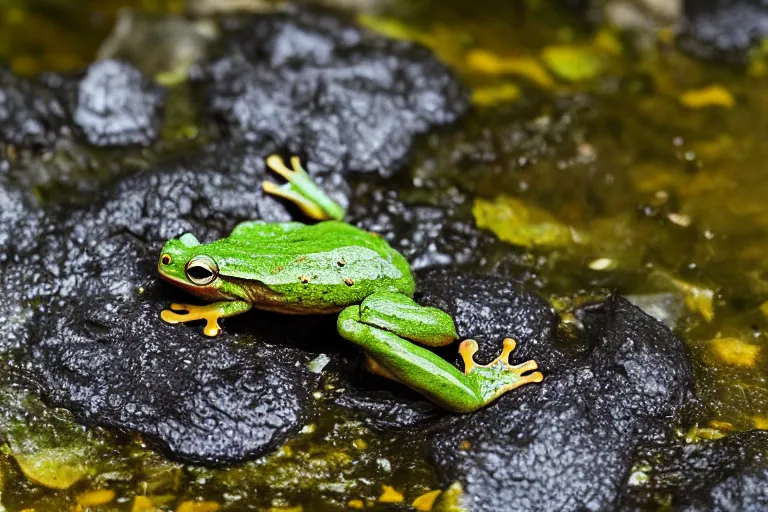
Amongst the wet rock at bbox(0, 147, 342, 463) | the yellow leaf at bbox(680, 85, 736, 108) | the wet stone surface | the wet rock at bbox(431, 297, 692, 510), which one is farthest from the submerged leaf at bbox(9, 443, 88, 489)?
Result: the yellow leaf at bbox(680, 85, 736, 108)

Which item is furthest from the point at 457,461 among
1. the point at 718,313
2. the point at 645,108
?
the point at 645,108

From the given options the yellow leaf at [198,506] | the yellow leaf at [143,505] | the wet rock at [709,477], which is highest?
the yellow leaf at [143,505]

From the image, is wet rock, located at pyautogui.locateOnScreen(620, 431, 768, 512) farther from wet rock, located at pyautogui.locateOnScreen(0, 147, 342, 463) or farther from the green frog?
wet rock, located at pyautogui.locateOnScreen(0, 147, 342, 463)

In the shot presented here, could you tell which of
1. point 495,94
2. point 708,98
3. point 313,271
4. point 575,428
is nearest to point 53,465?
point 313,271

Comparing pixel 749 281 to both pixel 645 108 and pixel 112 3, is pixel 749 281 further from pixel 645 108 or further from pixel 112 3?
pixel 112 3

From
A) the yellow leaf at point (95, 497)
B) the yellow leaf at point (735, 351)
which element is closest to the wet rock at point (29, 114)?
the yellow leaf at point (95, 497)

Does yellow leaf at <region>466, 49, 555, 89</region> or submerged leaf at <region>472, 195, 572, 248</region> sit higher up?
yellow leaf at <region>466, 49, 555, 89</region>

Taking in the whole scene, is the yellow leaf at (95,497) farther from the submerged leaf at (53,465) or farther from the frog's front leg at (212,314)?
the frog's front leg at (212,314)
